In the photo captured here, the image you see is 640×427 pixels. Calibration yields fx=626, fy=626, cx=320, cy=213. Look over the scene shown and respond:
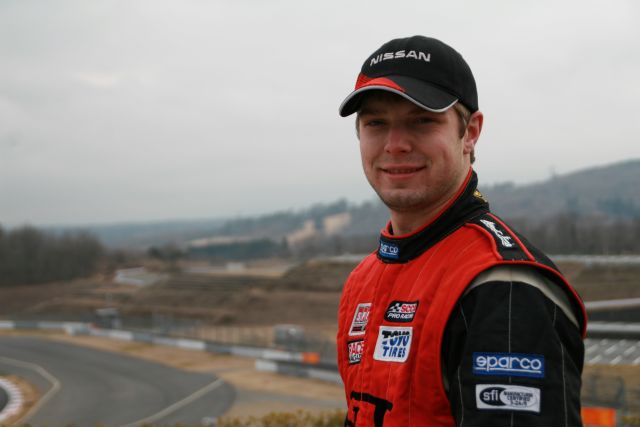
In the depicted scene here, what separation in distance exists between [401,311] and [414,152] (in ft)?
1.62

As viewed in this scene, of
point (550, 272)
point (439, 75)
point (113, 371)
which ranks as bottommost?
point (113, 371)

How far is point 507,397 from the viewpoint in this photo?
1502 millimetres

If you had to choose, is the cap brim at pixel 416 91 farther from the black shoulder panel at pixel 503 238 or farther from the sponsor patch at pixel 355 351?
the sponsor patch at pixel 355 351

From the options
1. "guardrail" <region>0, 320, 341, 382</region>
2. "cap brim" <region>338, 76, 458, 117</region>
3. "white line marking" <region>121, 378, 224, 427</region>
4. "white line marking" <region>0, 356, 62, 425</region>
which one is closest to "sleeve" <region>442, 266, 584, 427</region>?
"cap brim" <region>338, 76, 458, 117</region>

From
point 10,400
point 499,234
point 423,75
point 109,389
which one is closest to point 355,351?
point 499,234

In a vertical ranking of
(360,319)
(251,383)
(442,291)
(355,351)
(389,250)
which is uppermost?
(389,250)

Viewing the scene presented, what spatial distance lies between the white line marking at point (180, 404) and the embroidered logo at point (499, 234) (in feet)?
67.7

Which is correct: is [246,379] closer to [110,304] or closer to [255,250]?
[110,304]

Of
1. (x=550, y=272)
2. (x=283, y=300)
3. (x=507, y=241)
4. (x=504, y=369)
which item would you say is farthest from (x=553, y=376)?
(x=283, y=300)

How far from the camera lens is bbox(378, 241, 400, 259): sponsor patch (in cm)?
211

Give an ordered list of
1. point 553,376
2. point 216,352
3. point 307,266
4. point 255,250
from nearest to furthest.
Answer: point 553,376, point 216,352, point 307,266, point 255,250

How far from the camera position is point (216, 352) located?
34812 millimetres

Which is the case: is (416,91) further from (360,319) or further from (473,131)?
(360,319)

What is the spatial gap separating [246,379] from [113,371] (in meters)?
7.69
